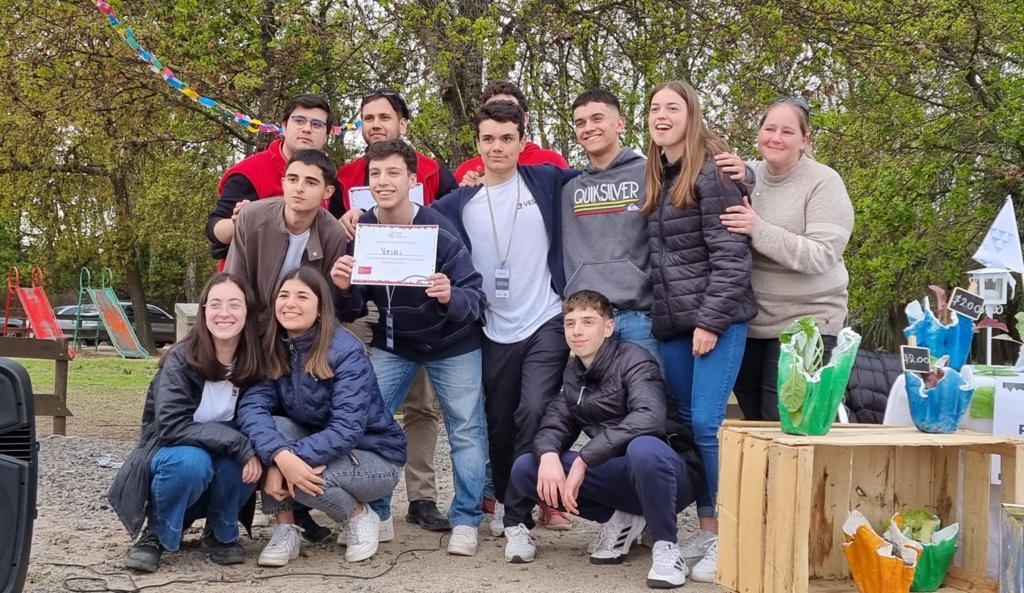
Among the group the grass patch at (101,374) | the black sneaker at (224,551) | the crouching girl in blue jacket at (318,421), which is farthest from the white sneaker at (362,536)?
the grass patch at (101,374)

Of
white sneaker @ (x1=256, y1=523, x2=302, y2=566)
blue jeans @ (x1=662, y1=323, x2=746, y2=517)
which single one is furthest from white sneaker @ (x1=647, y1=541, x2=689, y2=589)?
white sneaker @ (x1=256, y1=523, x2=302, y2=566)

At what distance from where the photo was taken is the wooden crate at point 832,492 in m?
3.53

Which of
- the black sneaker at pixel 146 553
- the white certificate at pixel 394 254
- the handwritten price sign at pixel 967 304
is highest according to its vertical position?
the white certificate at pixel 394 254

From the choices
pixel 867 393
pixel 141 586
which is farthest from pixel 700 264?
pixel 141 586

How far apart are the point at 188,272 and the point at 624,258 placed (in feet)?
102

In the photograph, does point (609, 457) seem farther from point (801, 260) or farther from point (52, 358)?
point (52, 358)

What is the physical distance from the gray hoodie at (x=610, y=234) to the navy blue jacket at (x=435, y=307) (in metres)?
0.51

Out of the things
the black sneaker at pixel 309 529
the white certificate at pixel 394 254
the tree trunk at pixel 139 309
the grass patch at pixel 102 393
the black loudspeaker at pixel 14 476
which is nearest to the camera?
the black loudspeaker at pixel 14 476

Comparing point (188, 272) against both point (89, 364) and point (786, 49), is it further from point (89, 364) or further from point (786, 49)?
point (786, 49)

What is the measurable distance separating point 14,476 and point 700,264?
9.72 feet

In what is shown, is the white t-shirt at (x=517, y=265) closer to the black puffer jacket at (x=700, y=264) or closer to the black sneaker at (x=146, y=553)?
the black puffer jacket at (x=700, y=264)

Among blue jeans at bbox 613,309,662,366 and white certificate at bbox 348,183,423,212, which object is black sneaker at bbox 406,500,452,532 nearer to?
blue jeans at bbox 613,309,662,366

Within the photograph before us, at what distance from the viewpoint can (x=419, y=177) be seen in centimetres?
579

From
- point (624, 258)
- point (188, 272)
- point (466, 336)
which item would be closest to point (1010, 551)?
point (624, 258)
